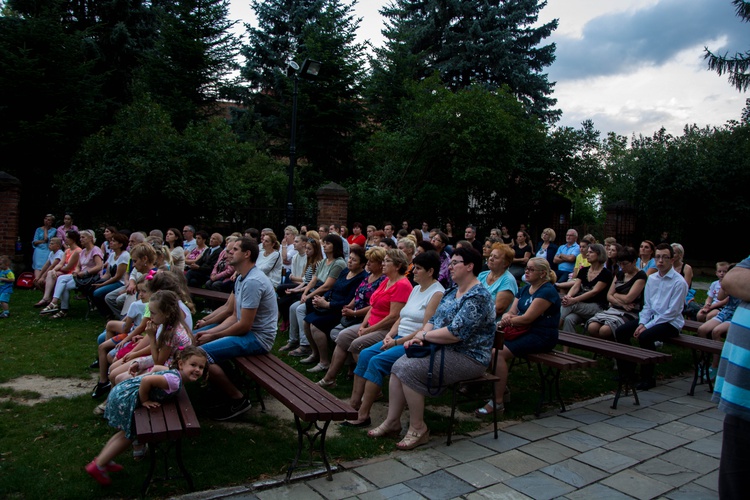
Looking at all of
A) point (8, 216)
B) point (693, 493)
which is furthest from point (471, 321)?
point (8, 216)

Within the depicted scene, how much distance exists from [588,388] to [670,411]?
907 mm

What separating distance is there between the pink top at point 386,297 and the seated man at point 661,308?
2967 millimetres

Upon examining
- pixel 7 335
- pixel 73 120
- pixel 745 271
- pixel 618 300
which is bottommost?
pixel 7 335

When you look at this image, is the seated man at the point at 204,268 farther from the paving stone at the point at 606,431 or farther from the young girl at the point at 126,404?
the paving stone at the point at 606,431

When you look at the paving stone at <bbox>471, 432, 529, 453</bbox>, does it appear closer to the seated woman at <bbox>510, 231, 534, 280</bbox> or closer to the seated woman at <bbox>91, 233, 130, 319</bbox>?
the seated woman at <bbox>91, 233, 130, 319</bbox>

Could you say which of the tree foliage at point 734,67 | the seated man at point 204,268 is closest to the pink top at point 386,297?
the seated man at point 204,268

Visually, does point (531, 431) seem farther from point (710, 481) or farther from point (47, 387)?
point (47, 387)

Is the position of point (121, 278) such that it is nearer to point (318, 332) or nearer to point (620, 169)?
point (318, 332)

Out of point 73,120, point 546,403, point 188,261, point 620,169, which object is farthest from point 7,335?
point 620,169

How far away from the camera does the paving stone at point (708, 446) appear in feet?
14.3

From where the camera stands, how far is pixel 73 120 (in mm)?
16422

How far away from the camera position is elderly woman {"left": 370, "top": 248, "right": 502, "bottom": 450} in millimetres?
4367

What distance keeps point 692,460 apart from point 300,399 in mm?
3058

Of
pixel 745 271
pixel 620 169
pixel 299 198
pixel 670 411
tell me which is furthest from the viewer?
pixel 620 169
